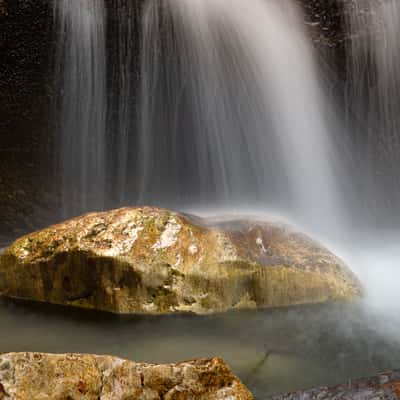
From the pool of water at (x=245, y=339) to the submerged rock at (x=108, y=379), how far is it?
58 centimetres

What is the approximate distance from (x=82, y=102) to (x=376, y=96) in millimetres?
8390

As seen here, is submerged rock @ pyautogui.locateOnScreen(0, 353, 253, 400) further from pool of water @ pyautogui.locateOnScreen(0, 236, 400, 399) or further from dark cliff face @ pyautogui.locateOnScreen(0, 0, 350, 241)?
dark cliff face @ pyautogui.locateOnScreen(0, 0, 350, 241)

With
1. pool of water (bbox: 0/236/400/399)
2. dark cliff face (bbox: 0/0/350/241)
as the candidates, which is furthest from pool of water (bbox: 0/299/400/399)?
dark cliff face (bbox: 0/0/350/241)

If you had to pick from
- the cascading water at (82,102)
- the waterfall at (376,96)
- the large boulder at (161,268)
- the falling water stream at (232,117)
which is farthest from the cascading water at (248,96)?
the large boulder at (161,268)

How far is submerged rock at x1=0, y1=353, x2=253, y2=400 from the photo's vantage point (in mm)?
1995

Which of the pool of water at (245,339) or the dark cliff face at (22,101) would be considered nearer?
the pool of water at (245,339)

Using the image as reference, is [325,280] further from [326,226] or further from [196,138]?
[196,138]

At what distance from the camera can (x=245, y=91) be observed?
9.93 m

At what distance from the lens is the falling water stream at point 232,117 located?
9.45m

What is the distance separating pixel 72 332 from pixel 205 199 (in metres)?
9.07

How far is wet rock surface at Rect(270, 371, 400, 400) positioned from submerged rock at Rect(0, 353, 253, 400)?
0.30m

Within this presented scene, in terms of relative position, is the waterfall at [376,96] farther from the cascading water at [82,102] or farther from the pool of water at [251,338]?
the pool of water at [251,338]

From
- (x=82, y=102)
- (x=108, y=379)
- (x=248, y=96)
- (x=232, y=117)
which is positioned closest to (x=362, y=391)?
(x=108, y=379)

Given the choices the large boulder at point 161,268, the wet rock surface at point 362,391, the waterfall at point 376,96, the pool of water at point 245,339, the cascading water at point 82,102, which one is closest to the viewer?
the wet rock surface at point 362,391
